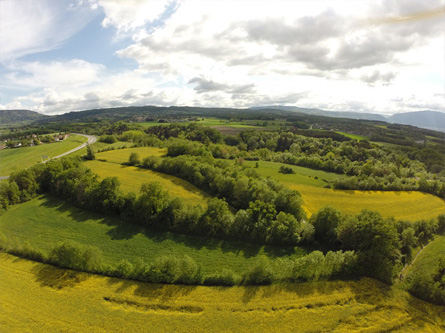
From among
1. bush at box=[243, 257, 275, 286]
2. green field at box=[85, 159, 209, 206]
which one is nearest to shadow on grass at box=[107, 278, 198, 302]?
bush at box=[243, 257, 275, 286]

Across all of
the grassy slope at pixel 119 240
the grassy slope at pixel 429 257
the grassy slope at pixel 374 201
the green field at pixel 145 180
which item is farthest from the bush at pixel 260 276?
the grassy slope at pixel 374 201

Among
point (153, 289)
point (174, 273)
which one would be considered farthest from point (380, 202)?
point (153, 289)

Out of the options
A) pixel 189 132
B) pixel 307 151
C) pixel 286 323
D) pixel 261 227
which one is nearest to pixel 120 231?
pixel 261 227

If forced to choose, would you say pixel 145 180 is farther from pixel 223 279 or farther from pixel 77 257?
pixel 223 279

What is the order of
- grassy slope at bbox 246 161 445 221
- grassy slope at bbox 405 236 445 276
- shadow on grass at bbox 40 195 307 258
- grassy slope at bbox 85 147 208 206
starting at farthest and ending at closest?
grassy slope at bbox 85 147 208 206 < grassy slope at bbox 246 161 445 221 < shadow on grass at bbox 40 195 307 258 < grassy slope at bbox 405 236 445 276

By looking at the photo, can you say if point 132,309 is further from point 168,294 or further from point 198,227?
point 198,227

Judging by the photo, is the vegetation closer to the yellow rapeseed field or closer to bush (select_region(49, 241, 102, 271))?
the yellow rapeseed field
